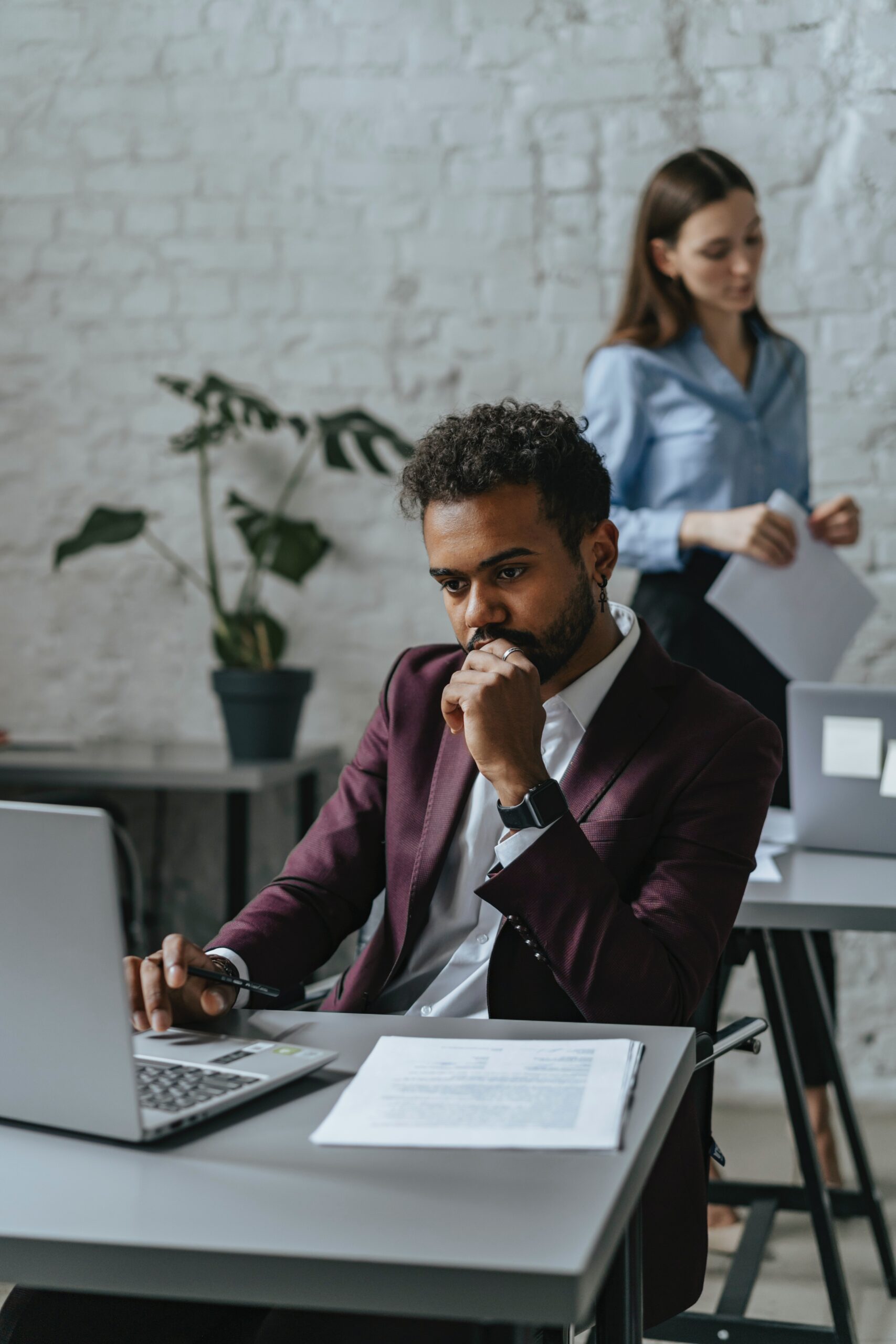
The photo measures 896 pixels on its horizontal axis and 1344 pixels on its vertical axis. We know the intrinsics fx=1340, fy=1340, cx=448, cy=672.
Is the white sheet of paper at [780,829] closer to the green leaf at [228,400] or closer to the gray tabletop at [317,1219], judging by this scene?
the gray tabletop at [317,1219]

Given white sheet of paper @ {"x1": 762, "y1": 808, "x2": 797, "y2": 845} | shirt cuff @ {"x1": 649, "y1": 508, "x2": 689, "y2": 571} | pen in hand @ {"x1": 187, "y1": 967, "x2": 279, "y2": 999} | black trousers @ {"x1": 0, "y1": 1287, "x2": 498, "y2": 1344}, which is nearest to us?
black trousers @ {"x1": 0, "y1": 1287, "x2": 498, "y2": 1344}

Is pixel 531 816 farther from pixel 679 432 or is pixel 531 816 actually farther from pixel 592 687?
pixel 679 432

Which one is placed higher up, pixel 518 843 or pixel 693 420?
pixel 693 420

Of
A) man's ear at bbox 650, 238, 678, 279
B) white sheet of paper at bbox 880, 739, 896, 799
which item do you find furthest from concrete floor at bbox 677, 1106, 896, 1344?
man's ear at bbox 650, 238, 678, 279

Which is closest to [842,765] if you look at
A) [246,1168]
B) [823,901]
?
[823,901]

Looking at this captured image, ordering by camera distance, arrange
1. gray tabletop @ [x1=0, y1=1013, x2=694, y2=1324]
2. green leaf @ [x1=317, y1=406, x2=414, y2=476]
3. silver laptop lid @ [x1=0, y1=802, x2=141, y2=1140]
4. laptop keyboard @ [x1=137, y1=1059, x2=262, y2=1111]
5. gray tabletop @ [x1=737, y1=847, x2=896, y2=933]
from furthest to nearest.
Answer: green leaf @ [x1=317, y1=406, x2=414, y2=476] < gray tabletop @ [x1=737, y1=847, x2=896, y2=933] < laptop keyboard @ [x1=137, y1=1059, x2=262, y2=1111] < silver laptop lid @ [x1=0, y1=802, x2=141, y2=1140] < gray tabletop @ [x1=0, y1=1013, x2=694, y2=1324]

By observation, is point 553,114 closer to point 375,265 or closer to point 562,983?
point 375,265

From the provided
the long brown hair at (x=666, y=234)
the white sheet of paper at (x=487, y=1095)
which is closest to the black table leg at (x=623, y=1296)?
the white sheet of paper at (x=487, y=1095)

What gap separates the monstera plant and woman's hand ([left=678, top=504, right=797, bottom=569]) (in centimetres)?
97

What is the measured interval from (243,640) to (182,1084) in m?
2.40

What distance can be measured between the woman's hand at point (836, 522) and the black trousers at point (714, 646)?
20cm

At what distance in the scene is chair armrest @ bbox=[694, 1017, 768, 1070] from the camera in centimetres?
127

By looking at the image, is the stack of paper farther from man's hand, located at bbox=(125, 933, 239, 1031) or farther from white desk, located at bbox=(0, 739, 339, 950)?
white desk, located at bbox=(0, 739, 339, 950)

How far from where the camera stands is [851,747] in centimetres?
191
